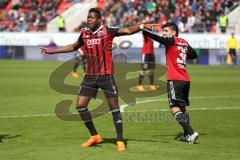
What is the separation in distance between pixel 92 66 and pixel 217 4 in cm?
2983

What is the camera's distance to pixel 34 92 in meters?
20.3

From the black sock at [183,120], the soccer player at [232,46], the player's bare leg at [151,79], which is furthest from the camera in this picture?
the soccer player at [232,46]

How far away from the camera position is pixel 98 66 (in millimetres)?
10047

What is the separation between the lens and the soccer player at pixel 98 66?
390 inches

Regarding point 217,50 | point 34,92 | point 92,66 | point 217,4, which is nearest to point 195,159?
point 92,66

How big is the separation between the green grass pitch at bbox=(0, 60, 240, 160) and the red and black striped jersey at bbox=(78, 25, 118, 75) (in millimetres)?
1384

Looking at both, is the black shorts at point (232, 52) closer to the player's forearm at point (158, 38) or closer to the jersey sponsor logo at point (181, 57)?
the jersey sponsor logo at point (181, 57)

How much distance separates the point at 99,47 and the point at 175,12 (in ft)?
100

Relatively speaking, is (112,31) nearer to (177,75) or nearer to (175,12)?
(177,75)

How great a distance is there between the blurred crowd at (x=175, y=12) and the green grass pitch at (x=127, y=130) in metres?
17.8

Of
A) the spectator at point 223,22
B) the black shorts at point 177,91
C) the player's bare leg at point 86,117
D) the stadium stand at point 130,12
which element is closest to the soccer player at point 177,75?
the black shorts at point 177,91

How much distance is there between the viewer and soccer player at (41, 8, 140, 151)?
9898 mm

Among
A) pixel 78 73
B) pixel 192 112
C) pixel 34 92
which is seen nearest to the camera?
pixel 192 112

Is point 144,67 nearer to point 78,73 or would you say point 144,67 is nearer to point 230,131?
point 78,73
